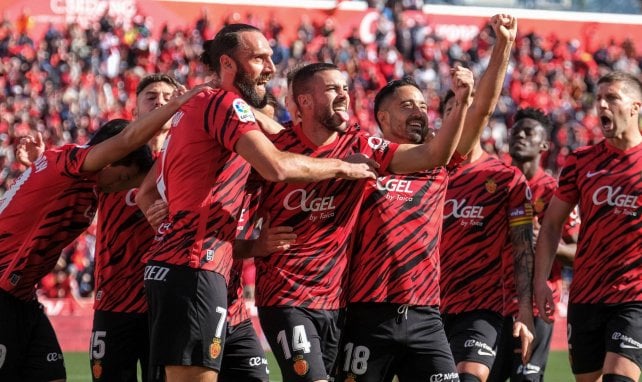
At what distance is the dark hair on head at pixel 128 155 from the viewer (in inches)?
294

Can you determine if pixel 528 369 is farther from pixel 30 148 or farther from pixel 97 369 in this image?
pixel 30 148

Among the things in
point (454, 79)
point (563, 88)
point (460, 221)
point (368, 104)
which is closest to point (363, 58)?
point (368, 104)

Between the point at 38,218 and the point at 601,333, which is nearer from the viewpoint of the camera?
the point at 38,218

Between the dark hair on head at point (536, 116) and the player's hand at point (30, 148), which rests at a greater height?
the dark hair on head at point (536, 116)

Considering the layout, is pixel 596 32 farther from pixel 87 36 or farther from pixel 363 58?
pixel 87 36

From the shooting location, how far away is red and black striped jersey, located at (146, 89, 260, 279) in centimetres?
594

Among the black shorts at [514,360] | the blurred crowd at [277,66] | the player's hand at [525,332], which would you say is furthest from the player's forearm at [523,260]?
the blurred crowd at [277,66]

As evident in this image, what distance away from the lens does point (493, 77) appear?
21.0 feet

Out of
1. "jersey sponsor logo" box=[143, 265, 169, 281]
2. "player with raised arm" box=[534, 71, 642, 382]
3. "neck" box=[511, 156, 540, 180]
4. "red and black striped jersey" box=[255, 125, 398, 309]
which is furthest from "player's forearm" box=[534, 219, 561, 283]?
"jersey sponsor logo" box=[143, 265, 169, 281]

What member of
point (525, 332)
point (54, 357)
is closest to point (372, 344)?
point (525, 332)

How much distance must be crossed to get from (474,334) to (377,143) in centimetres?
205

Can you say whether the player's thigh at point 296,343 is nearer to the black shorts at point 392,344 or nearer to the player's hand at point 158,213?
the black shorts at point 392,344

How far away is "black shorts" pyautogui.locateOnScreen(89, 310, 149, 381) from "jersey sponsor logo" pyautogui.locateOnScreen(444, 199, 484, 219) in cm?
243

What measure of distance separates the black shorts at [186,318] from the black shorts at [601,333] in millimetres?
3017
